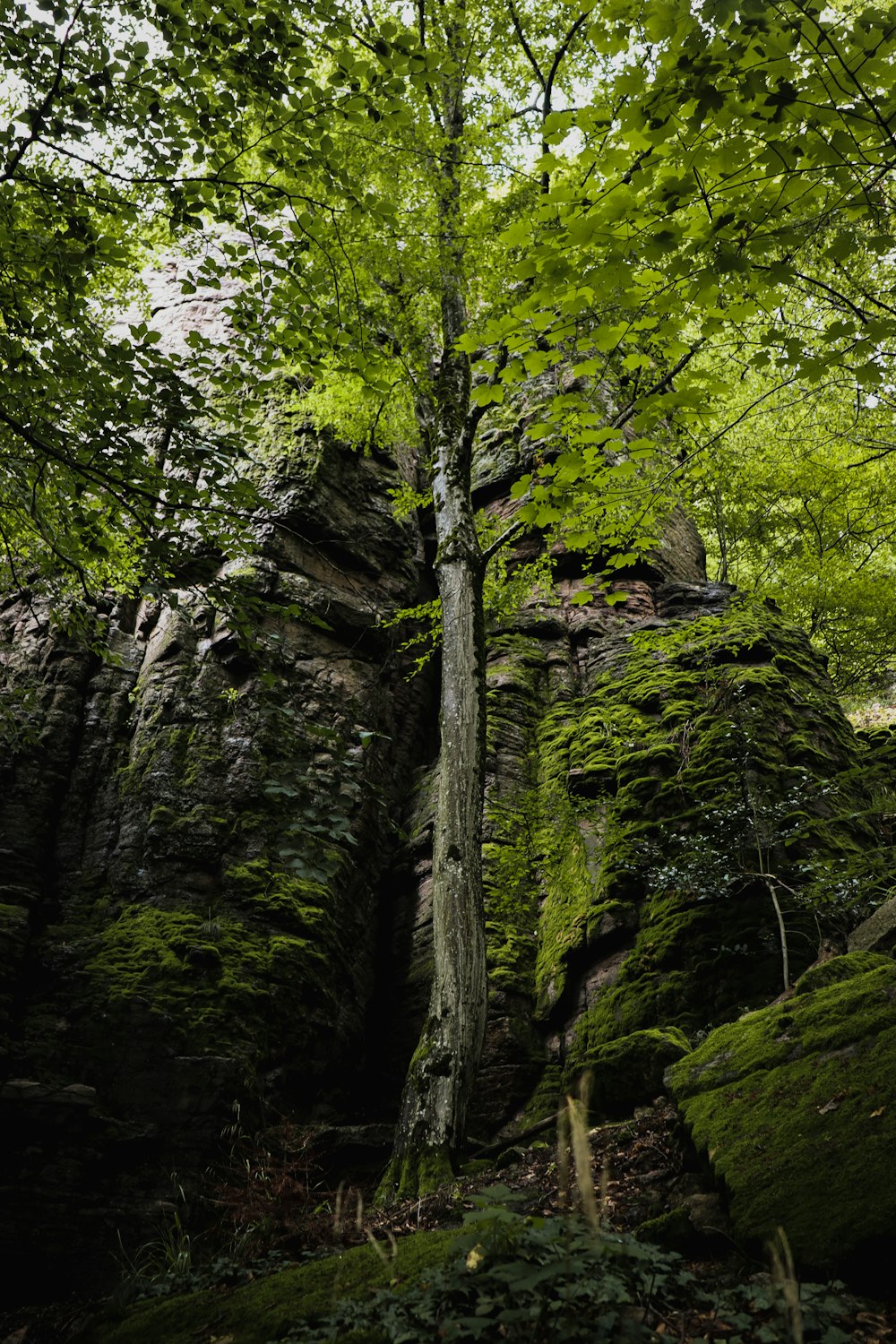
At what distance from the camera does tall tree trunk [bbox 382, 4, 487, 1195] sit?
16.7ft

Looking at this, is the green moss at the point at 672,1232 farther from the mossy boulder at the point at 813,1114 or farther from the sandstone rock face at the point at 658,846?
the sandstone rock face at the point at 658,846

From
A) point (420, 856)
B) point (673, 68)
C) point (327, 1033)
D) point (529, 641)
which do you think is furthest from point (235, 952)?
point (673, 68)

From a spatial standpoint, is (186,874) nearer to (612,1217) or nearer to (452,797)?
(452,797)

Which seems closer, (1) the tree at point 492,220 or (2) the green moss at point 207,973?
(1) the tree at point 492,220

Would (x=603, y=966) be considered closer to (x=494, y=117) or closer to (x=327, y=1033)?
(x=327, y=1033)

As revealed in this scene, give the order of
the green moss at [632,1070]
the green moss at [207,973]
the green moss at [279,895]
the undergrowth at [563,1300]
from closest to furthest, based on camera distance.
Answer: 1. the undergrowth at [563,1300]
2. the green moss at [632,1070]
3. the green moss at [207,973]
4. the green moss at [279,895]

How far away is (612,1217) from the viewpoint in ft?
11.1

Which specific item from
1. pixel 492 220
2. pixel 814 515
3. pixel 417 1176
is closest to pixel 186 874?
pixel 417 1176

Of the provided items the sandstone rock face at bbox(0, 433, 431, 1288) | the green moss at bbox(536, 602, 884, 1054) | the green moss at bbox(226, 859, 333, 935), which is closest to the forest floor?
the sandstone rock face at bbox(0, 433, 431, 1288)

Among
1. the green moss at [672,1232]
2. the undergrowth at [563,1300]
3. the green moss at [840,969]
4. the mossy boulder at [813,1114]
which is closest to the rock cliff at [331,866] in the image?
the green moss at [840,969]

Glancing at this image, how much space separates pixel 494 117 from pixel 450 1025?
9.67 metres

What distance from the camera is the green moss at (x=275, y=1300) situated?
292 centimetres

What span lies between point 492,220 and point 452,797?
19.3 ft

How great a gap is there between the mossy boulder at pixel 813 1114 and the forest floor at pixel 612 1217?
0.48 ft
